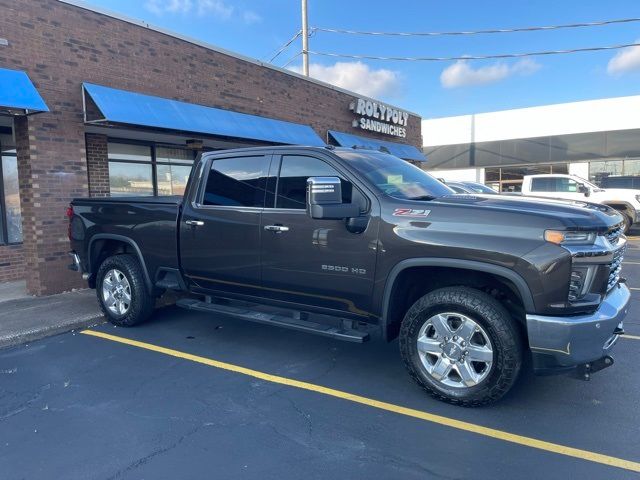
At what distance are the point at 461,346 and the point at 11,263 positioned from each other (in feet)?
28.5

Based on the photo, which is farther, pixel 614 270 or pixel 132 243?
pixel 132 243

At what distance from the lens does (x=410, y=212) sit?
3979mm

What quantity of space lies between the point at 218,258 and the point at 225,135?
17.8ft

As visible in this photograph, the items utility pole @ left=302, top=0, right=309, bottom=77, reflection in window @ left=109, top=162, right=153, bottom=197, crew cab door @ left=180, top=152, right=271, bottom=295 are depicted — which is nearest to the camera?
crew cab door @ left=180, top=152, right=271, bottom=295

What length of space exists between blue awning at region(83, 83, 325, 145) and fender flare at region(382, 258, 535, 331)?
19.2ft

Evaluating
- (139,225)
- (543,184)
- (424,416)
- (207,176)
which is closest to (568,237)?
(424,416)

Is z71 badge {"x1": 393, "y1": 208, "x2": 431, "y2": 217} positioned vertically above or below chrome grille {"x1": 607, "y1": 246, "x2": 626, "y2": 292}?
above

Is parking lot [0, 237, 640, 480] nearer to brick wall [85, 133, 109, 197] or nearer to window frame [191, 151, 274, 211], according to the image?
window frame [191, 151, 274, 211]

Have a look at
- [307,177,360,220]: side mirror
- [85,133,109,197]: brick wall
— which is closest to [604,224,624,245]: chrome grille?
[307,177,360,220]: side mirror

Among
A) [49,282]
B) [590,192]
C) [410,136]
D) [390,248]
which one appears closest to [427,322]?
Answer: [390,248]

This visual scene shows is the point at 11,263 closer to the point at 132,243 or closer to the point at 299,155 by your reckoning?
the point at 132,243

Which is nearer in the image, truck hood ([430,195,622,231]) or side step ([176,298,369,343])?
truck hood ([430,195,622,231])

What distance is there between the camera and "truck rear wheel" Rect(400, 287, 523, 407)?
361 centimetres

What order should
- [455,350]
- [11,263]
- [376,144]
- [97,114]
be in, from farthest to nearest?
[376,144] < [11,263] < [97,114] < [455,350]
